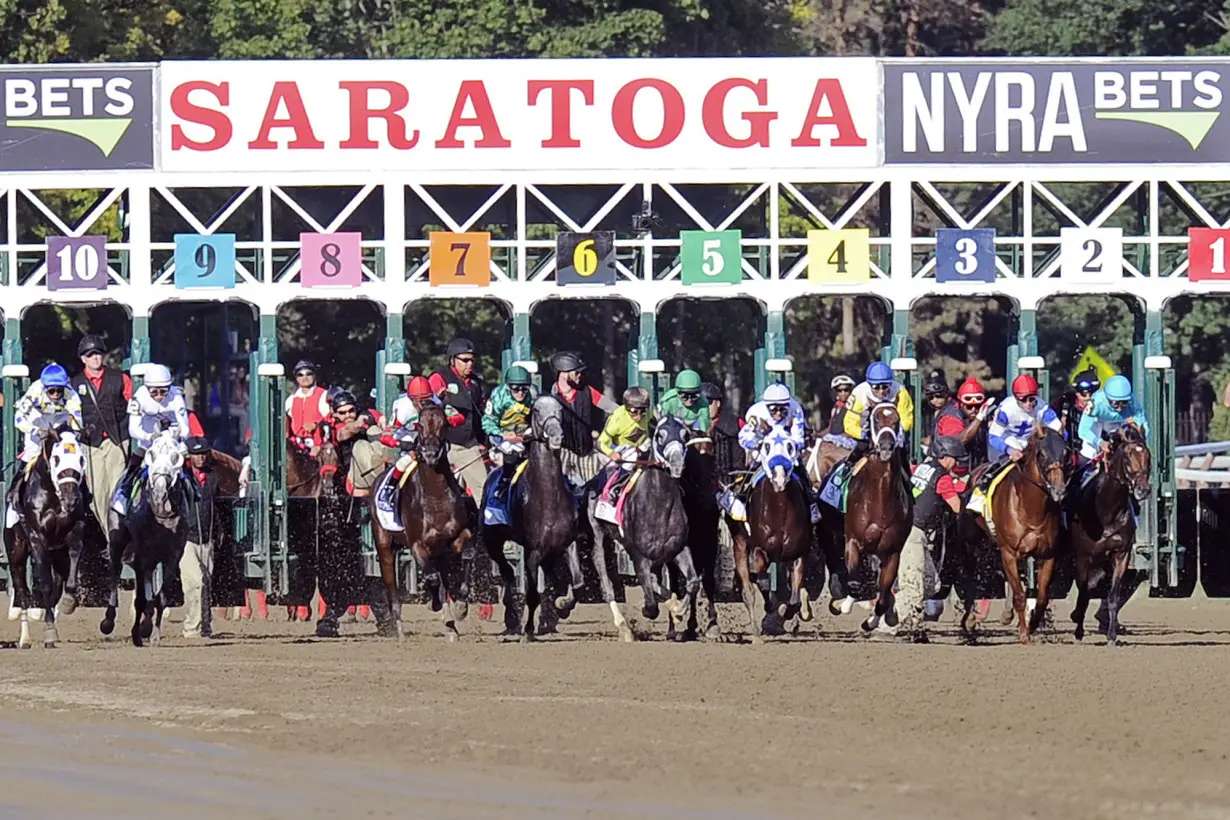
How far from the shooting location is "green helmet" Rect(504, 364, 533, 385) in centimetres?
1739

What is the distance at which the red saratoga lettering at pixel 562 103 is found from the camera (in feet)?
69.1

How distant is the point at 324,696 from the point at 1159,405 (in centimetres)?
847

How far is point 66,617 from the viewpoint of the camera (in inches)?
819

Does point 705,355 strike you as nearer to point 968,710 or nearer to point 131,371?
point 131,371

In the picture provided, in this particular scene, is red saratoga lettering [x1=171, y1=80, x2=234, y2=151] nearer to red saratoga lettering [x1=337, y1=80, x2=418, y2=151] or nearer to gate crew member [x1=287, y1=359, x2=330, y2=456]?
red saratoga lettering [x1=337, y1=80, x2=418, y2=151]

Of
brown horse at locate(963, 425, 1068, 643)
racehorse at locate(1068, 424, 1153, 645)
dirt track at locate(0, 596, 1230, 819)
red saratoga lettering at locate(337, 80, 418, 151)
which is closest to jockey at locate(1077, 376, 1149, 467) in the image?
racehorse at locate(1068, 424, 1153, 645)

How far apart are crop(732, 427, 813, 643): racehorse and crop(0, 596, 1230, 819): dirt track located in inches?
28.5

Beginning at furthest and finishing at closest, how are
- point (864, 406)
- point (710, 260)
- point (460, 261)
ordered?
point (710, 260) → point (460, 261) → point (864, 406)

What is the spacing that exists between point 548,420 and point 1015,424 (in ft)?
9.17

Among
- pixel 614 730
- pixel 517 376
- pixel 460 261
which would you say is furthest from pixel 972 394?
pixel 614 730

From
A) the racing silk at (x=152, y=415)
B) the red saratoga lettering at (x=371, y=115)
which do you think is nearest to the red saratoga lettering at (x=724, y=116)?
the red saratoga lettering at (x=371, y=115)

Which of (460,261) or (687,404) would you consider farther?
(460,261)

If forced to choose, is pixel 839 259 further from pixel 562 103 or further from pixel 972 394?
pixel 972 394

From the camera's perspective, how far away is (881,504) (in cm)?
1727
